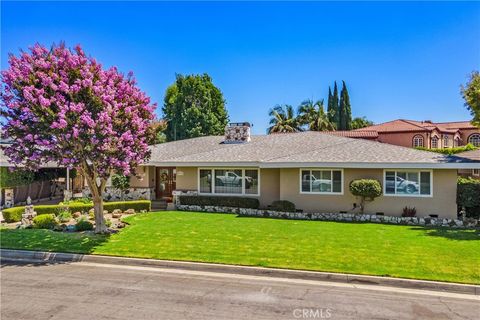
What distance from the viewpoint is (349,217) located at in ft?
61.2

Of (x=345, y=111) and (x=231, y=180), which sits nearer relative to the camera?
(x=231, y=180)

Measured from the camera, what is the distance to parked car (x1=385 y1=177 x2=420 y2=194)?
60.0 feet

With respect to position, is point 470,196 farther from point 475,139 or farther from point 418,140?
point 475,139

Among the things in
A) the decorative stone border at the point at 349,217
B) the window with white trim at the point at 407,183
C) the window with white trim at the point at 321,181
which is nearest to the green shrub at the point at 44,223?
the decorative stone border at the point at 349,217

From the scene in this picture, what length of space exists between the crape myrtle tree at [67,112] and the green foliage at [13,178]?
1313 centimetres

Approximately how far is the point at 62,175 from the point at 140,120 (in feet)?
67.3

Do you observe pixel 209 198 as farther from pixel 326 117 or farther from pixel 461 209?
pixel 326 117

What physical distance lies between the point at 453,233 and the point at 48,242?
1555cm

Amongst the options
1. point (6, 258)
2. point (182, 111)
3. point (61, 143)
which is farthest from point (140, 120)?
point (182, 111)

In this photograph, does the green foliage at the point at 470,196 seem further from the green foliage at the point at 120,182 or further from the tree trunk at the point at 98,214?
the green foliage at the point at 120,182

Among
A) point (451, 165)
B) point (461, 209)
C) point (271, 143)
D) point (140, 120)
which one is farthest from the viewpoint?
point (271, 143)

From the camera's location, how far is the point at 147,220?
57.4ft

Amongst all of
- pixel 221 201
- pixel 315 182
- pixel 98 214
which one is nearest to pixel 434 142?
pixel 315 182

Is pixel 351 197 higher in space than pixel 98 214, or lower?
higher
